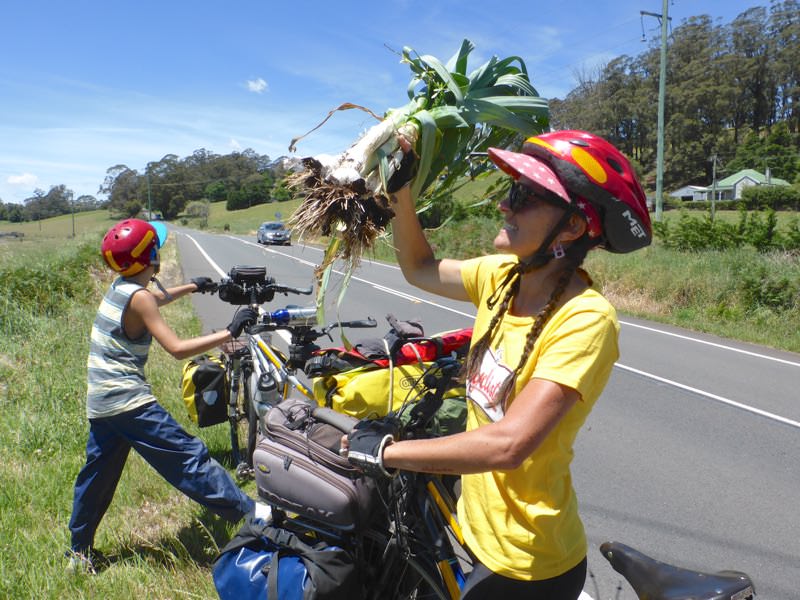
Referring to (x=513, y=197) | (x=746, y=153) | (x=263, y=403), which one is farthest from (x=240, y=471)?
(x=746, y=153)

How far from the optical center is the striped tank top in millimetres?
3205

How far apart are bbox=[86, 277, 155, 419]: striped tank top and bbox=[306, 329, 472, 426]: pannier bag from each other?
1.29 m

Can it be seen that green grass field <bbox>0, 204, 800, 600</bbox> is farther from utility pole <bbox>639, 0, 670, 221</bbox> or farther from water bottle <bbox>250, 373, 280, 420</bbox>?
utility pole <bbox>639, 0, 670, 221</bbox>

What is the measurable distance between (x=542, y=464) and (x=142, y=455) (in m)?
2.48

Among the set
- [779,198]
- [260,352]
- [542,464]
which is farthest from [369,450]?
[779,198]

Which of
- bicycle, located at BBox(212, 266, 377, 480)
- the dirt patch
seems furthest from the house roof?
bicycle, located at BBox(212, 266, 377, 480)

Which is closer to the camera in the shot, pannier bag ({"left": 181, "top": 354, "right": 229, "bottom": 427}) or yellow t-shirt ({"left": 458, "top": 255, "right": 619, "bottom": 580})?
yellow t-shirt ({"left": 458, "top": 255, "right": 619, "bottom": 580})

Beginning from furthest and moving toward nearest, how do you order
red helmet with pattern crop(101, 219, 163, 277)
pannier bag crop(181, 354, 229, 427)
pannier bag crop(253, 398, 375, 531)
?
pannier bag crop(181, 354, 229, 427), red helmet with pattern crop(101, 219, 163, 277), pannier bag crop(253, 398, 375, 531)

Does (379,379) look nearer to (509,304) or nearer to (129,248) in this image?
(509,304)

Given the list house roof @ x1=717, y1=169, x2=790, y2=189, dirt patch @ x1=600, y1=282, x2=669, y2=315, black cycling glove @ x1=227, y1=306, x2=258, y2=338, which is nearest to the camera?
black cycling glove @ x1=227, y1=306, x2=258, y2=338

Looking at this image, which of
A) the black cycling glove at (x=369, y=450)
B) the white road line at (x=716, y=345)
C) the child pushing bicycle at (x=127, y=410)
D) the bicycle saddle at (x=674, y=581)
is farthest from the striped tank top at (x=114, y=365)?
the white road line at (x=716, y=345)

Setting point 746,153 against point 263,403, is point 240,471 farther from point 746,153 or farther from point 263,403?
point 746,153

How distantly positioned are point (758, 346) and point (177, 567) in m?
10.5

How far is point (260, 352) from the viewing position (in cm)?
399
